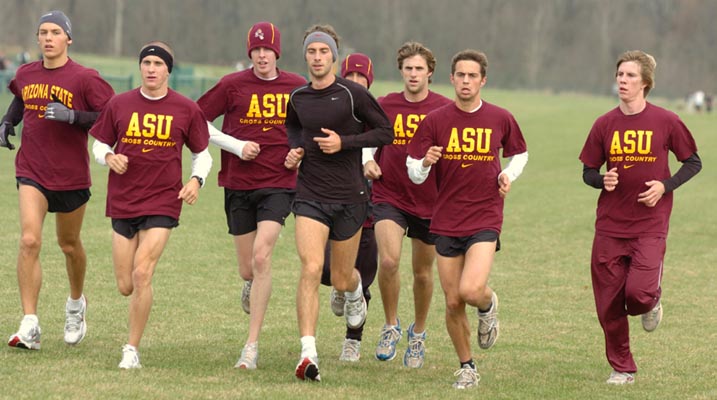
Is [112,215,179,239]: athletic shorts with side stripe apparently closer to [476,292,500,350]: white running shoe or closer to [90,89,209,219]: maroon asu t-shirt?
[90,89,209,219]: maroon asu t-shirt

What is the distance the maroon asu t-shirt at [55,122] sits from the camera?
31.3 ft

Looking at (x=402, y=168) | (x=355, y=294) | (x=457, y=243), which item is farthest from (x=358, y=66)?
(x=457, y=243)

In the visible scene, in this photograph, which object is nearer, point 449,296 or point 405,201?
point 449,296

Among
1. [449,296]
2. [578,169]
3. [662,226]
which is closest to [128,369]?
[449,296]

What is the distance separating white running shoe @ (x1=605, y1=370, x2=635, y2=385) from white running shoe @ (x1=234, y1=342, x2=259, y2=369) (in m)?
2.45

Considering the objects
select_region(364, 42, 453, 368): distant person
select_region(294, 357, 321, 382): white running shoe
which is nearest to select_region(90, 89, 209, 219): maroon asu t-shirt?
select_region(294, 357, 321, 382): white running shoe

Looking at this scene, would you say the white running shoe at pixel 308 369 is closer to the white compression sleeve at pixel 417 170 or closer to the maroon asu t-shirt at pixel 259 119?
the white compression sleeve at pixel 417 170

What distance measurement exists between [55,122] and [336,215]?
2.23 meters

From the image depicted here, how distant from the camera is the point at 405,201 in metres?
10.0

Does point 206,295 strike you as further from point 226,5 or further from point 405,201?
point 226,5

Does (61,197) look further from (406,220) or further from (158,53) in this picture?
(406,220)

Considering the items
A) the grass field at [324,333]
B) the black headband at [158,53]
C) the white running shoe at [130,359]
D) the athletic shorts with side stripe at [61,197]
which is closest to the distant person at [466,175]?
the grass field at [324,333]

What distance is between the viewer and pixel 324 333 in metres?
11.2

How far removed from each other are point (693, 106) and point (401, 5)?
169ft
